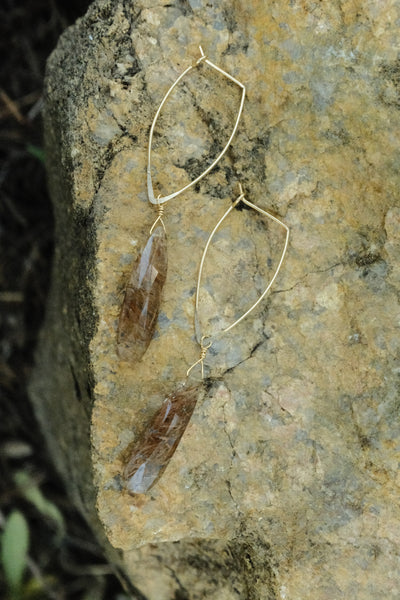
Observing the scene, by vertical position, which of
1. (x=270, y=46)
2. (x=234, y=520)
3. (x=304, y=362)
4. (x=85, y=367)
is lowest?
(x=234, y=520)

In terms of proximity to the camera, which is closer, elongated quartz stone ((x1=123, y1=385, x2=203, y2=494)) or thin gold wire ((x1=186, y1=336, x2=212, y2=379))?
elongated quartz stone ((x1=123, y1=385, x2=203, y2=494))

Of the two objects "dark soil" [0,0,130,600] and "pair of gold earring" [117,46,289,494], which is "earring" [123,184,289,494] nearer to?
"pair of gold earring" [117,46,289,494]

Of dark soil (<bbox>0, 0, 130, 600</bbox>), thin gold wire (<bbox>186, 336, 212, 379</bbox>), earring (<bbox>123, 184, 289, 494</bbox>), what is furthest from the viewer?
dark soil (<bbox>0, 0, 130, 600</bbox>)

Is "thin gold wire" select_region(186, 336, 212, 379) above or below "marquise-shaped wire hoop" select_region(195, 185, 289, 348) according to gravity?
below

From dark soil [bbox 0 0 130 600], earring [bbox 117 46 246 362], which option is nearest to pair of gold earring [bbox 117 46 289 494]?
earring [bbox 117 46 246 362]

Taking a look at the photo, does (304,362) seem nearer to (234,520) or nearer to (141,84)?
(234,520)

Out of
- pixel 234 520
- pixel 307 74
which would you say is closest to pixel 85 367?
pixel 234 520
